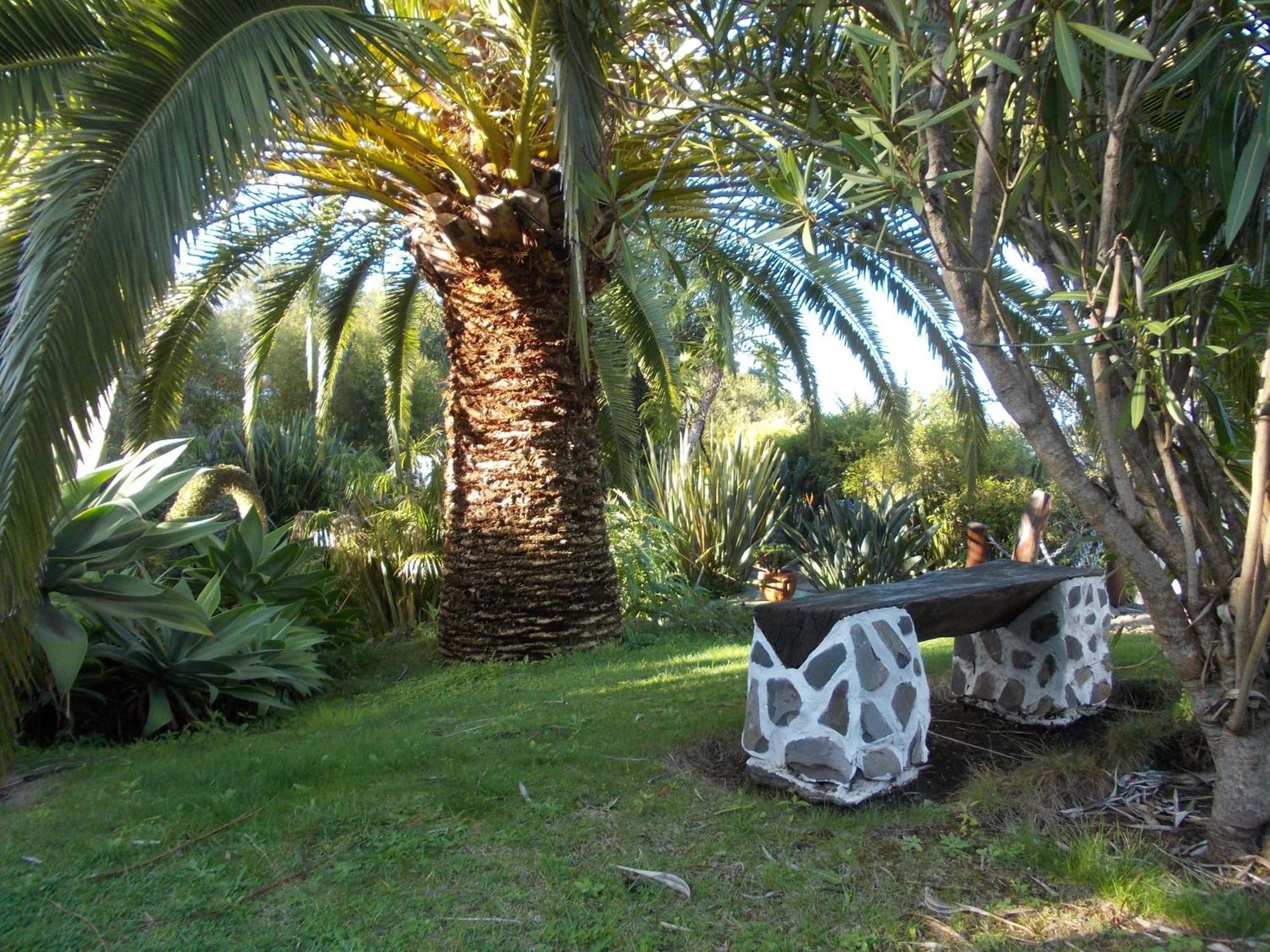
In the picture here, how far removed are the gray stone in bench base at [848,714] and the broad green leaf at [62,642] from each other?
119 inches

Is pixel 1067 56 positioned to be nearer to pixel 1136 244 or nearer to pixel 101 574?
pixel 1136 244

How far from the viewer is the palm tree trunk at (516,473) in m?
7.07

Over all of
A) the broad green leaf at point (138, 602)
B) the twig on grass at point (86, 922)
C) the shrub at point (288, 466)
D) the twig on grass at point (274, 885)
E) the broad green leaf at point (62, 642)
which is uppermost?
the shrub at point (288, 466)

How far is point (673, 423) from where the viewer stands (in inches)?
395

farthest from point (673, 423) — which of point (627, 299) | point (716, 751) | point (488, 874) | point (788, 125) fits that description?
point (488, 874)

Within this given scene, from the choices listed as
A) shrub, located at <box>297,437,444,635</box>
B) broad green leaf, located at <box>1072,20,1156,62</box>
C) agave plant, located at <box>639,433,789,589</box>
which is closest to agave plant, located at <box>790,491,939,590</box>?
agave plant, located at <box>639,433,789,589</box>

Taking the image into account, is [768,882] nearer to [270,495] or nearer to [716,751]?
[716,751]

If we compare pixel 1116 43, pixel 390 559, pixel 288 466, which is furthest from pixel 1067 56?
pixel 288 466

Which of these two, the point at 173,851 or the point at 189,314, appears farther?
the point at 189,314

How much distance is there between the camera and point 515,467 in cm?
712

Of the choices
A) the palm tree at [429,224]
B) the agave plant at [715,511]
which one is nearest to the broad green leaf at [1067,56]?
the palm tree at [429,224]

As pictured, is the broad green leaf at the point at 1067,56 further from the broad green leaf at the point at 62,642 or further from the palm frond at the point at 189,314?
the palm frond at the point at 189,314

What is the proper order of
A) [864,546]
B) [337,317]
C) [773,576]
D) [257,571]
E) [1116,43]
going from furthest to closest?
1. [864,546]
2. [773,576]
3. [337,317]
4. [257,571]
5. [1116,43]

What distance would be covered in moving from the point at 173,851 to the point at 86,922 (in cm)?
46
